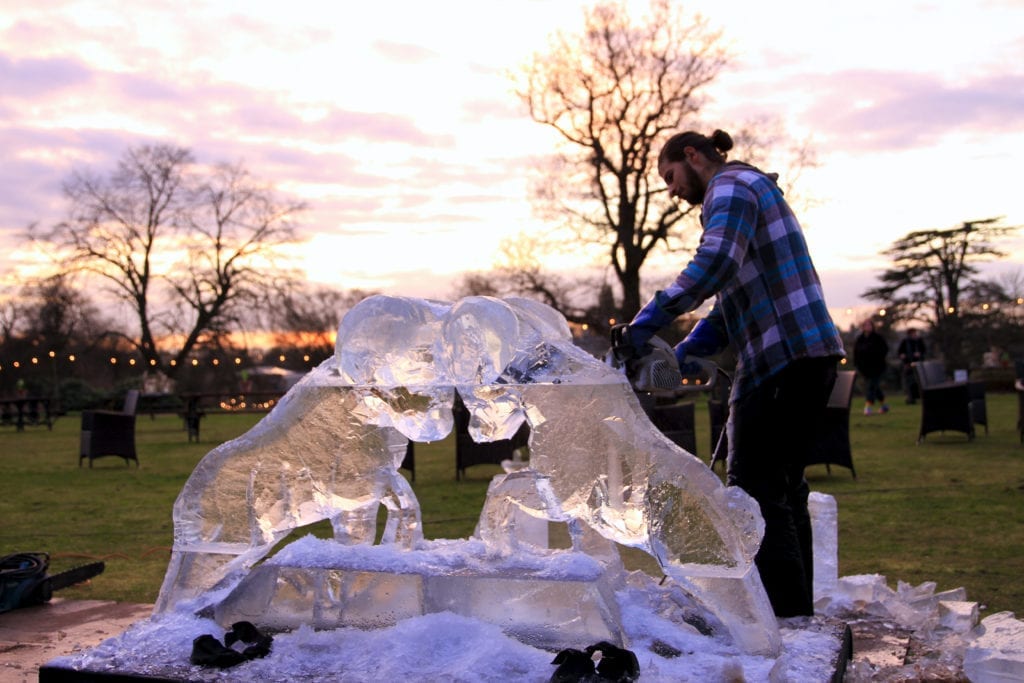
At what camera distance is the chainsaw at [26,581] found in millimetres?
4410

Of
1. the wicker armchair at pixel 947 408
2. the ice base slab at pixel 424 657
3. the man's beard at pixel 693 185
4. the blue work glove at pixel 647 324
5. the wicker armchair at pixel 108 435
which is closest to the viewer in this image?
the ice base slab at pixel 424 657

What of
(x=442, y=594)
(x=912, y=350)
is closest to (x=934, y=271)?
(x=912, y=350)

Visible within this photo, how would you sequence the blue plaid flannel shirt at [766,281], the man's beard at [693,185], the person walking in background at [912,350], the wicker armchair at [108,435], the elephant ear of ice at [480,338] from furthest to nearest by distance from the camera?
the person walking in background at [912,350] < the wicker armchair at [108,435] < the man's beard at [693,185] < the blue plaid flannel shirt at [766,281] < the elephant ear of ice at [480,338]

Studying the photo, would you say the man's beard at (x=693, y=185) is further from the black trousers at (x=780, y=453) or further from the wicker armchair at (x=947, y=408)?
the wicker armchair at (x=947, y=408)

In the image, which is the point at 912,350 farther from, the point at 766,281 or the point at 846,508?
the point at 766,281

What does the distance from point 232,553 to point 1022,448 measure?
37.1 ft

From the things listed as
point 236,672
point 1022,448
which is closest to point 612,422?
point 236,672

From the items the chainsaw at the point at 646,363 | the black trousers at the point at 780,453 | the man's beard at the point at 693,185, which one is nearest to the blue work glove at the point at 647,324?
the chainsaw at the point at 646,363

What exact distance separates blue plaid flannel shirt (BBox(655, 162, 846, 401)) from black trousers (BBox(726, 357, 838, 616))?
0.06 meters

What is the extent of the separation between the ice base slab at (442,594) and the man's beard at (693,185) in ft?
4.56

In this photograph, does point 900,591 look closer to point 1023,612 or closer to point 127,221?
point 1023,612

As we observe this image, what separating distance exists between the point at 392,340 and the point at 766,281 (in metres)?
1.31

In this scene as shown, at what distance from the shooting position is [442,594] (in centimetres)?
302

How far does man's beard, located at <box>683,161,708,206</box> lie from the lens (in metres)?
3.60
